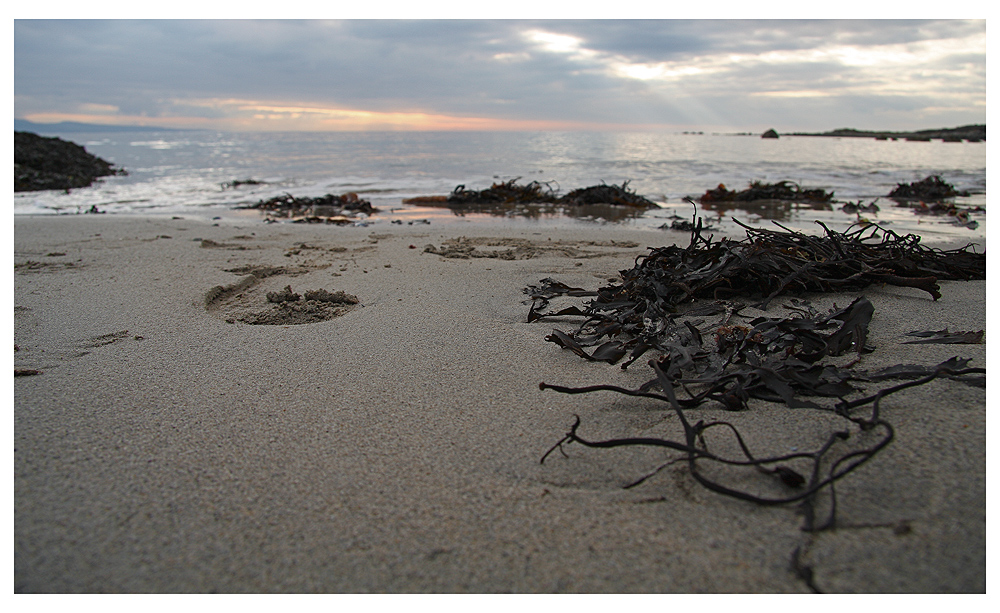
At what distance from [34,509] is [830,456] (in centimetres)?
173

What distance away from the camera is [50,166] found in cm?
1328

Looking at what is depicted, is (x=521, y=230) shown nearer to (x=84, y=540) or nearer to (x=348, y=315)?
(x=348, y=315)

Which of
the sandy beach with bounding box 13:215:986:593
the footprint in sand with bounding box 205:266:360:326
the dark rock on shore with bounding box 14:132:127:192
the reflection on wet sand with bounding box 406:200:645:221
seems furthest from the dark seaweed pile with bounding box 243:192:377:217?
the dark rock on shore with bounding box 14:132:127:192

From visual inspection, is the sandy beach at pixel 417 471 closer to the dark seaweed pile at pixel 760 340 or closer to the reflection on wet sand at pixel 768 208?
the dark seaweed pile at pixel 760 340

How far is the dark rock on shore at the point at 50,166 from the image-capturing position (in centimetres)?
1107

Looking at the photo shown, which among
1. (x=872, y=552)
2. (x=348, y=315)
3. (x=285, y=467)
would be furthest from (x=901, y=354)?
(x=348, y=315)

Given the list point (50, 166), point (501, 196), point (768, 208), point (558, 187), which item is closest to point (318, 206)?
point (501, 196)

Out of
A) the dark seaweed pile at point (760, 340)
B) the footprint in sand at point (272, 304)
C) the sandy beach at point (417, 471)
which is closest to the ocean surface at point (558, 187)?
the dark seaweed pile at point (760, 340)

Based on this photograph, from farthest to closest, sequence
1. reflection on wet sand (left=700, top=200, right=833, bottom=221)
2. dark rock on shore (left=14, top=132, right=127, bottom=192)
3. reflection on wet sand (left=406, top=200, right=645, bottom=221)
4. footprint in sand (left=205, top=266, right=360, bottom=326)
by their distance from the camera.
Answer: dark rock on shore (left=14, top=132, right=127, bottom=192), reflection on wet sand (left=406, top=200, right=645, bottom=221), reflection on wet sand (left=700, top=200, right=833, bottom=221), footprint in sand (left=205, top=266, right=360, bottom=326)

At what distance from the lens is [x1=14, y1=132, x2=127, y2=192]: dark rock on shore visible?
1107cm

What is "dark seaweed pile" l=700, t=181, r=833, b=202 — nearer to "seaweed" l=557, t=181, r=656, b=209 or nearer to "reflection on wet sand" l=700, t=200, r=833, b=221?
"reflection on wet sand" l=700, t=200, r=833, b=221

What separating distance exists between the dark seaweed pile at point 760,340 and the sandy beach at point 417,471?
0.16 ft

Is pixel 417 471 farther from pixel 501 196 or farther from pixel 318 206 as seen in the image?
pixel 501 196

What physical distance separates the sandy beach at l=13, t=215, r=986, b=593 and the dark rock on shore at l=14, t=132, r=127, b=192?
37.7 ft
